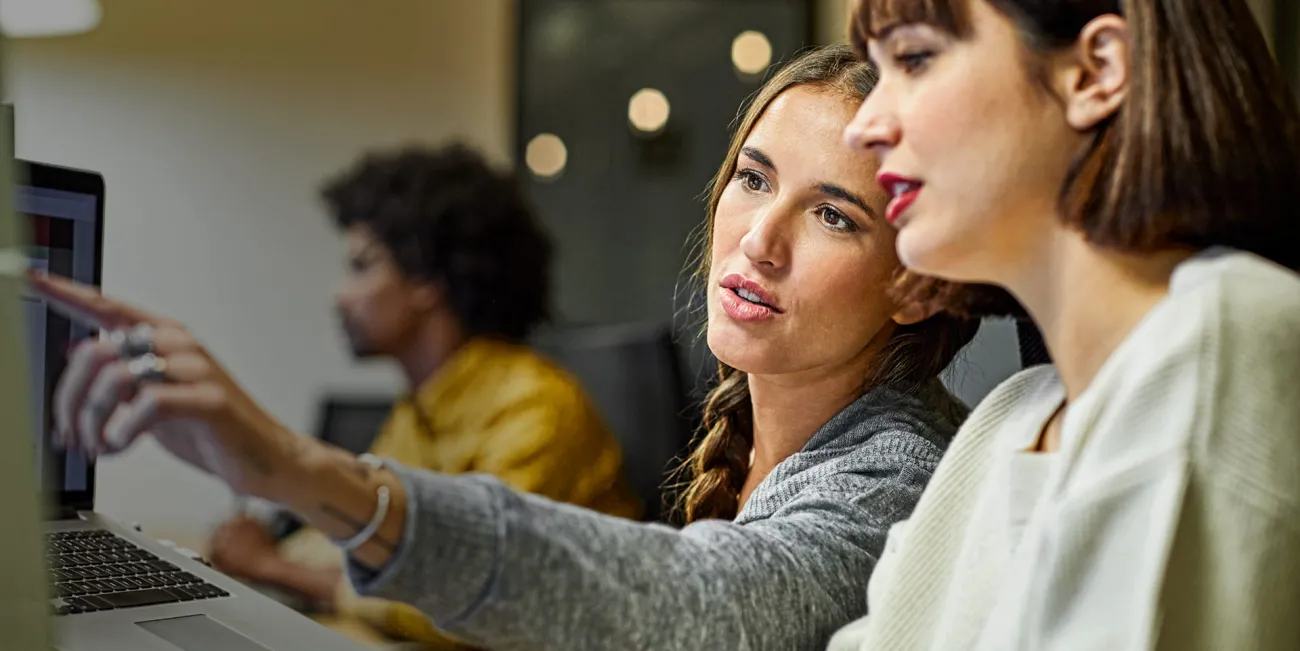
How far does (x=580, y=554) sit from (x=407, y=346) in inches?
7.0

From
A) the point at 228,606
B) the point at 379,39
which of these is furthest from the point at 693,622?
the point at 379,39

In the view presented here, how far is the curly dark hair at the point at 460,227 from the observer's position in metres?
0.58

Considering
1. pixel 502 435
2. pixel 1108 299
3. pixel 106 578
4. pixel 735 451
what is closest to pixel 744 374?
pixel 735 451

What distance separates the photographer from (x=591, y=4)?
70 centimetres

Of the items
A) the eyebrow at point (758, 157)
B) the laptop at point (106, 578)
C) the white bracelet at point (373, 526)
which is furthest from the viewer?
the eyebrow at point (758, 157)

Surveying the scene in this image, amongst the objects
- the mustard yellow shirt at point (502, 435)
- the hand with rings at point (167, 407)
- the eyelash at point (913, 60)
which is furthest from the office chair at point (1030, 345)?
the hand with rings at point (167, 407)

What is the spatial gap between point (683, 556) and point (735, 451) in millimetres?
198

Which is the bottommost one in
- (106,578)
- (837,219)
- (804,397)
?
(106,578)

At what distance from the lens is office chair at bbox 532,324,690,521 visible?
0.67 m

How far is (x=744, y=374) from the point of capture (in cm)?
68

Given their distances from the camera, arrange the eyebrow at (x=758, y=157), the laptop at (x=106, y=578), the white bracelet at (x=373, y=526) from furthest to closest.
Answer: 1. the eyebrow at (x=758, y=157)
2. the laptop at (x=106, y=578)
3. the white bracelet at (x=373, y=526)

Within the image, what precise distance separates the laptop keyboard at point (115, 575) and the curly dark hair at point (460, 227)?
0.64ft

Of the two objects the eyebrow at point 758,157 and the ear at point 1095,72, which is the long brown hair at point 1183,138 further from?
the eyebrow at point 758,157

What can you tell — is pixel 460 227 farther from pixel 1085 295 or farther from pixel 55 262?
pixel 1085 295
